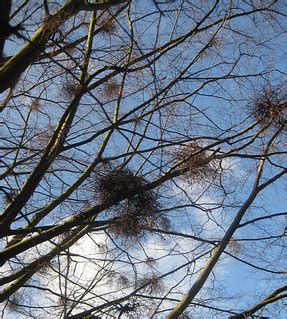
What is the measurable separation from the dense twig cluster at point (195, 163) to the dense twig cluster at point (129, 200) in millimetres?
305

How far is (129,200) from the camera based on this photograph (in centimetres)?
356

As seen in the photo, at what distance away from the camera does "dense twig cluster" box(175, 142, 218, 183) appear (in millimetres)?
3709

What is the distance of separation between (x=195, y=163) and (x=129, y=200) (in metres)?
0.54

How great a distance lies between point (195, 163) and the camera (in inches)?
146

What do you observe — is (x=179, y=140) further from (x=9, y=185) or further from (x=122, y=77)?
(x=9, y=185)

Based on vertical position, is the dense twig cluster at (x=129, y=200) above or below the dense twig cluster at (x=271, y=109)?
below

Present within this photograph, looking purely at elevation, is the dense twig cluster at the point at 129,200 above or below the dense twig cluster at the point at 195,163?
below

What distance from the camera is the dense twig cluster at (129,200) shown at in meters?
3.56

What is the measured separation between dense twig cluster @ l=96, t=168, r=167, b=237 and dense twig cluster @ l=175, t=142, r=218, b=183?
0.31m

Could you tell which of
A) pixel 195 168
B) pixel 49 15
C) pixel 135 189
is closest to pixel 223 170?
pixel 195 168

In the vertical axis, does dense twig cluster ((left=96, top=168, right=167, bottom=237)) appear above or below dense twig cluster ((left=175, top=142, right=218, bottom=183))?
below

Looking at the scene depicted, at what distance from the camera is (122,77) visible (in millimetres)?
4055

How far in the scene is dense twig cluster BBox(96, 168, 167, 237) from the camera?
3.56m

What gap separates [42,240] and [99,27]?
164 cm
